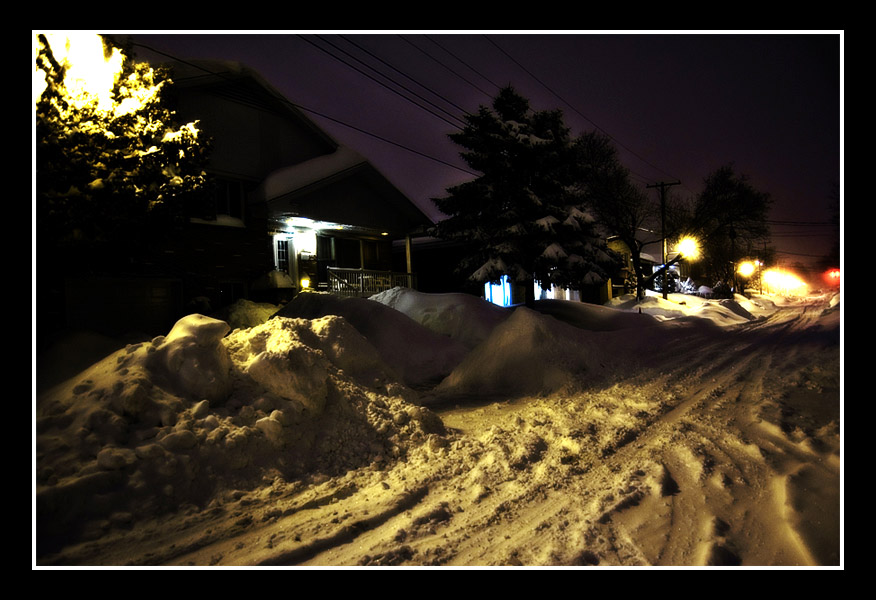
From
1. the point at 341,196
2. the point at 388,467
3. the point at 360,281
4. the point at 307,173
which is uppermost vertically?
the point at 307,173

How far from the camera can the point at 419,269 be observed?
91.9 ft

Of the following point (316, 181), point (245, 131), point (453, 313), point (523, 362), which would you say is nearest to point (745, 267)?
point (453, 313)

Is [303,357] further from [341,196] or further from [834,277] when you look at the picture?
[341,196]

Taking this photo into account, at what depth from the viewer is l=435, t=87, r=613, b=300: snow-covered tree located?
1736 centimetres

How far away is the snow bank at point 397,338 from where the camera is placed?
10.4 meters

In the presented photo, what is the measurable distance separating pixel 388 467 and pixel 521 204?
14.4 metres

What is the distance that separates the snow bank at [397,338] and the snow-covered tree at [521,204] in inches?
230

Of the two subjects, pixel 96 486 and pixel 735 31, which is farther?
pixel 96 486

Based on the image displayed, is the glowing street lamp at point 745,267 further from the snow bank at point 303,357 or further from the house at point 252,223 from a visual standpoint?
the snow bank at point 303,357

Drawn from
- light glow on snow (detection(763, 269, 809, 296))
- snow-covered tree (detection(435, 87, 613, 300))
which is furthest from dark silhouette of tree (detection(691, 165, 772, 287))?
light glow on snow (detection(763, 269, 809, 296))

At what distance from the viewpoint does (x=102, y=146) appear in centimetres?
671

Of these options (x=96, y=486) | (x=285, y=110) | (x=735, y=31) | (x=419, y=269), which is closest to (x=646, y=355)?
(x=735, y=31)
